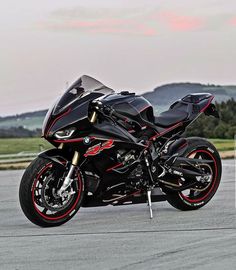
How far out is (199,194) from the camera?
997cm

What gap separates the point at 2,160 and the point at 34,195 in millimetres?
11590

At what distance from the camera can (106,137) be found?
891cm

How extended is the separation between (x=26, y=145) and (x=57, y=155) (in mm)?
11670

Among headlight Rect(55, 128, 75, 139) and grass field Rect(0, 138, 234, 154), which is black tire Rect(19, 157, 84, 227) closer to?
headlight Rect(55, 128, 75, 139)

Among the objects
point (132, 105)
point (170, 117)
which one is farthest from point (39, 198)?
point (170, 117)

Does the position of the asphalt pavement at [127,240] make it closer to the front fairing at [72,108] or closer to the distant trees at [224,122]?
the front fairing at [72,108]

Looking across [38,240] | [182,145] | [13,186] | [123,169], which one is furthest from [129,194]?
[13,186]

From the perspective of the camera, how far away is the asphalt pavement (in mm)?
6836

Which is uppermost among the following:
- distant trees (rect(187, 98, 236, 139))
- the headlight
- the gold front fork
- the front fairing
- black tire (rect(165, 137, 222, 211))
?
the front fairing

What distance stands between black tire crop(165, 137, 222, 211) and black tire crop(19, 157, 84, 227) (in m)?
1.26

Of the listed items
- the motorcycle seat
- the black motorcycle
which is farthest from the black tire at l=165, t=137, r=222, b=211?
the motorcycle seat

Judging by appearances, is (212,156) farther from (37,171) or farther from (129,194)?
(37,171)

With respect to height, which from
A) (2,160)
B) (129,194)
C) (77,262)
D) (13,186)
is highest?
(77,262)

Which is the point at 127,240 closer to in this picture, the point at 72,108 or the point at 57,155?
the point at 57,155
